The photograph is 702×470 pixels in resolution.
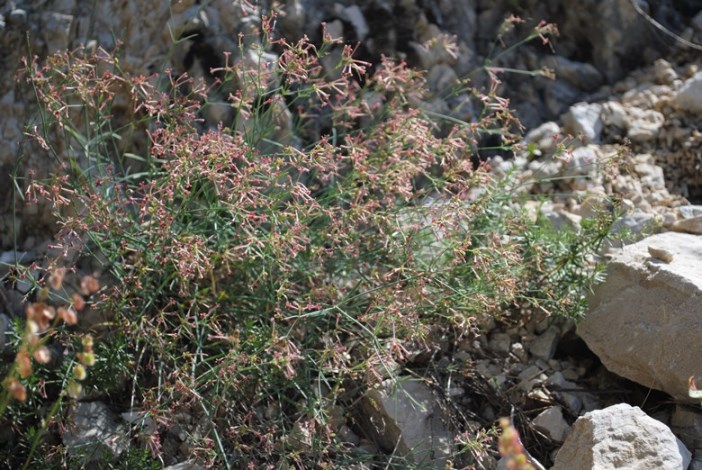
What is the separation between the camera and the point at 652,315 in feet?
10.3

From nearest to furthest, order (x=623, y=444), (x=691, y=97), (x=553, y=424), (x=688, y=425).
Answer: (x=623, y=444), (x=688, y=425), (x=553, y=424), (x=691, y=97)

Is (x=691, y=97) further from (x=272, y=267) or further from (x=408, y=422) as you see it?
(x=272, y=267)

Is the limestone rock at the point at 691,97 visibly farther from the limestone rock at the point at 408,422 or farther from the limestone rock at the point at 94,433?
the limestone rock at the point at 94,433

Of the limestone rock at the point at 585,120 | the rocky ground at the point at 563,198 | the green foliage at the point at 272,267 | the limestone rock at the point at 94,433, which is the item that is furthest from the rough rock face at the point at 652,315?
the limestone rock at the point at 94,433

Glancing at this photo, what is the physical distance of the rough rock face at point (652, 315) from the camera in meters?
3.03

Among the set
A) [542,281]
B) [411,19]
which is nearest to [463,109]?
[411,19]

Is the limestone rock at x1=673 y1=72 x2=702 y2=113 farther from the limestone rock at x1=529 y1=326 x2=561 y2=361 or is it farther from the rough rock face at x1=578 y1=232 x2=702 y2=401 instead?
the limestone rock at x1=529 y1=326 x2=561 y2=361

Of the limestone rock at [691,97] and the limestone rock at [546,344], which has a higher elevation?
the limestone rock at [691,97]

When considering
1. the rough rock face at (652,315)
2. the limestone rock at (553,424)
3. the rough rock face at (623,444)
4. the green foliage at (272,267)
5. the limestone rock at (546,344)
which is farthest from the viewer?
the limestone rock at (546,344)

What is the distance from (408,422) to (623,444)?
0.77 meters

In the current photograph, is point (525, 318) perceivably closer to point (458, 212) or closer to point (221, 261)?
point (458, 212)

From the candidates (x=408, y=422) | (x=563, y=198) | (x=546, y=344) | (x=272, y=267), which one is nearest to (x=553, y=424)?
(x=546, y=344)

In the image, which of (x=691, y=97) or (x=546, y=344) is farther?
(x=691, y=97)

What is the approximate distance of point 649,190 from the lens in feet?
13.2
